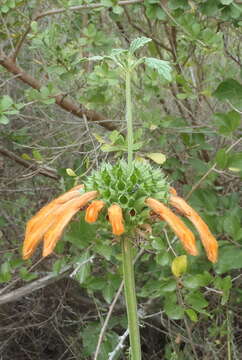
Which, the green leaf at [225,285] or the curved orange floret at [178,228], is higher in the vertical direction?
the curved orange floret at [178,228]

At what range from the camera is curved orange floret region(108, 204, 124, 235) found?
2.61 feet

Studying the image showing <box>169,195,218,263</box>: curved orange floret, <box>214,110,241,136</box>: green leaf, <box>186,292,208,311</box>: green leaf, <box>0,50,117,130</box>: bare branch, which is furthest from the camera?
<box>0,50,117,130</box>: bare branch

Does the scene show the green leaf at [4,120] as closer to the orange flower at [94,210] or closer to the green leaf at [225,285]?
the green leaf at [225,285]

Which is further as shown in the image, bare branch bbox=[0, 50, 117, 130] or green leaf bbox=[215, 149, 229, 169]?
bare branch bbox=[0, 50, 117, 130]

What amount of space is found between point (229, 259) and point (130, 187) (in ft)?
2.95

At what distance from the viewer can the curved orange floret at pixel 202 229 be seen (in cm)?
90

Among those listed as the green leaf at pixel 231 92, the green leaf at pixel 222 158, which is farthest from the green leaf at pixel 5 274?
the green leaf at pixel 231 92

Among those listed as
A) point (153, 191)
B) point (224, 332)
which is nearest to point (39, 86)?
point (224, 332)

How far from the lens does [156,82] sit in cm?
197

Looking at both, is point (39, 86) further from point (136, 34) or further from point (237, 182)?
point (237, 182)

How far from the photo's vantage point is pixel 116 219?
81 centimetres

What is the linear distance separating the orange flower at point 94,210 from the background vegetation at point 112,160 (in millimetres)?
689

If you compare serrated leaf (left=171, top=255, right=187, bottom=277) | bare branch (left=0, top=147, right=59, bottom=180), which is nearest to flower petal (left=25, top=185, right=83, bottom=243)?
serrated leaf (left=171, top=255, right=187, bottom=277)

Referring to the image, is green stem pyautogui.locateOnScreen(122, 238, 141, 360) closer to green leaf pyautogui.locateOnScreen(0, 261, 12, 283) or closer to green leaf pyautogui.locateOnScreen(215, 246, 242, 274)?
green leaf pyautogui.locateOnScreen(215, 246, 242, 274)
